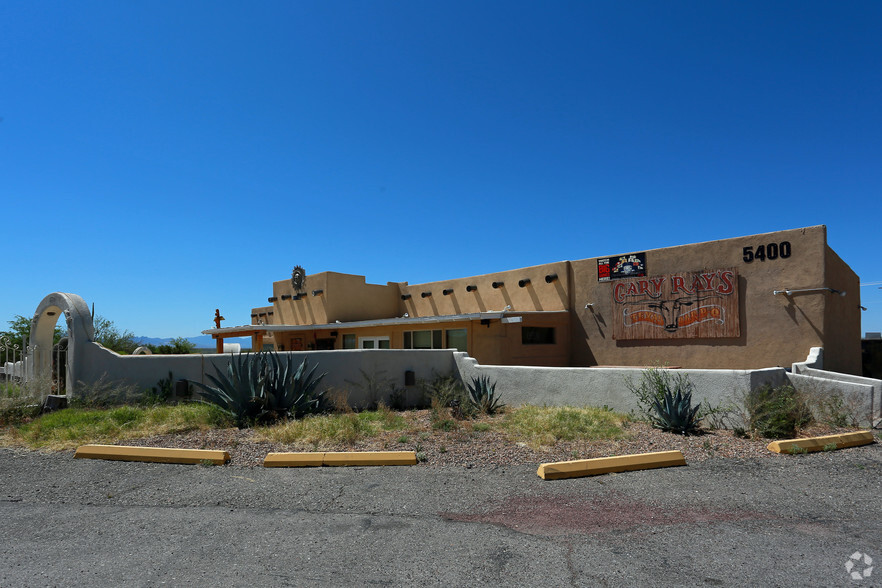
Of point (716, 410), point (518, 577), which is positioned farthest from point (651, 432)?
point (518, 577)

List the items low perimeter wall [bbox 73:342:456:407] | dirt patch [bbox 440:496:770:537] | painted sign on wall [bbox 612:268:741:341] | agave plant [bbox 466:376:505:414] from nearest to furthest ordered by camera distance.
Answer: dirt patch [bbox 440:496:770:537] → agave plant [bbox 466:376:505:414] → low perimeter wall [bbox 73:342:456:407] → painted sign on wall [bbox 612:268:741:341]

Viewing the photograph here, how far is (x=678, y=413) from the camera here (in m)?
9.46

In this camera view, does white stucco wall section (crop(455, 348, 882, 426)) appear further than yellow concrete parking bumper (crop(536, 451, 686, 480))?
Yes

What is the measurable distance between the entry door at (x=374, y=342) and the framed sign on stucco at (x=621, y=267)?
888 cm

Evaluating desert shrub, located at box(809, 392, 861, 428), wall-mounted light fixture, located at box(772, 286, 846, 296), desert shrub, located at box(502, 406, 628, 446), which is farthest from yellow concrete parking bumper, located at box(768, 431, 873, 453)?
wall-mounted light fixture, located at box(772, 286, 846, 296)

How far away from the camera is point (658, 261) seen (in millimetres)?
17094

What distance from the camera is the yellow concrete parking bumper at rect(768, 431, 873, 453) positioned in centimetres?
815

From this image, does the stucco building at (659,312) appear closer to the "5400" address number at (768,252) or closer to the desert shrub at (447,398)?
the "5400" address number at (768,252)

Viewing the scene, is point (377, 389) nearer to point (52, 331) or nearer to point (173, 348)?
point (52, 331)

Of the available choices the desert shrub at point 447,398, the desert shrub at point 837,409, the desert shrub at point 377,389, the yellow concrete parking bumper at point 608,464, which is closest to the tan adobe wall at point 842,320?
the desert shrub at point 837,409

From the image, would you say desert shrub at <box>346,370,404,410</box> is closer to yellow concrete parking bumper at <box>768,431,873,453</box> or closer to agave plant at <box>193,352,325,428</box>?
agave plant at <box>193,352,325,428</box>

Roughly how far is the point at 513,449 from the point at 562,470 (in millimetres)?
1551

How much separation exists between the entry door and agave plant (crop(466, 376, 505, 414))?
29.4 feet

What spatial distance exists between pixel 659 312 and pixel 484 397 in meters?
7.89
